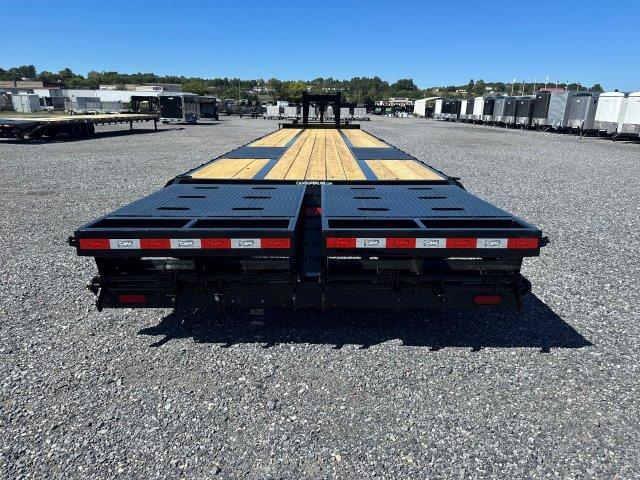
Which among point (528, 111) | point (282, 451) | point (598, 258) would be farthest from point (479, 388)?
point (528, 111)

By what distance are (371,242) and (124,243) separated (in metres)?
2.40

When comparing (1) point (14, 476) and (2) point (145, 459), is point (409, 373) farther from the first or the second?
(1) point (14, 476)

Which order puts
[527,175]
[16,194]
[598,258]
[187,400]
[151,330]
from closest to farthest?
[187,400] → [151,330] → [598,258] → [16,194] → [527,175]

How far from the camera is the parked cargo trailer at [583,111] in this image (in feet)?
112

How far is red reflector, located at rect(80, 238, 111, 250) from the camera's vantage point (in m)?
4.07

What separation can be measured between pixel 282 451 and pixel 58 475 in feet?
5.36

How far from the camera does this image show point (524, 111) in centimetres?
4488

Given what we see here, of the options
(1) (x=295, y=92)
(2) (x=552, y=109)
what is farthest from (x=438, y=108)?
(1) (x=295, y=92)

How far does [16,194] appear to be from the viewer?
12477mm

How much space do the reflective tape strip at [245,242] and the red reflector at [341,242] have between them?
0.69 meters

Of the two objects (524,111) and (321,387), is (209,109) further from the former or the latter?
(321,387)

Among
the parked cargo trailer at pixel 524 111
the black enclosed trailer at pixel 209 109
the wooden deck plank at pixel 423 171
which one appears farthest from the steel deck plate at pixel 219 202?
the black enclosed trailer at pixel 209 109

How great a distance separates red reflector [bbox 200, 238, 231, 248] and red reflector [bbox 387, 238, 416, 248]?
1.56 meters

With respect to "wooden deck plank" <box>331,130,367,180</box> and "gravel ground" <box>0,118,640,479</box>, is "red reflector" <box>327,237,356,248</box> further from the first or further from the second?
"wooden deck plank" <box>331,130,367,180</box>
